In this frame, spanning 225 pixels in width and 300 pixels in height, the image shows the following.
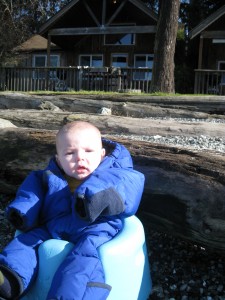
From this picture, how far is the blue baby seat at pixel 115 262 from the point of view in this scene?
93.7 inches

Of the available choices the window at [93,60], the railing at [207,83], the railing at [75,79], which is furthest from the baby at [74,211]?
the window at [93,60]

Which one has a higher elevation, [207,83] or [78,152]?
[207,83]

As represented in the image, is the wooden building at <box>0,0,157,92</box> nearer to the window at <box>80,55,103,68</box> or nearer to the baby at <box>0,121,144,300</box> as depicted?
the window at <box>80,55,103,68</box>

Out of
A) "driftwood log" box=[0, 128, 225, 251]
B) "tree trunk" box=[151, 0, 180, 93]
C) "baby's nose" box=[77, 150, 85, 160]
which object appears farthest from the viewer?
"tree trunk" box=[151, 0, 180, 93]

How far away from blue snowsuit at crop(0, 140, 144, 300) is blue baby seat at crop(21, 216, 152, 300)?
6 cm

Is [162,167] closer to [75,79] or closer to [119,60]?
[75,79]

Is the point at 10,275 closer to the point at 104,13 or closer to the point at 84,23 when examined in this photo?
the point at 104,13

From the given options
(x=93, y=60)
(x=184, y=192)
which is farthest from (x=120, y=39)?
(x=184, y=192)

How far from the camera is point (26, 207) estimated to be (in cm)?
257

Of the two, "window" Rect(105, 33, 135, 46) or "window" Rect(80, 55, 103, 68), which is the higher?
"window" Rect(105, 33, 135, 46)

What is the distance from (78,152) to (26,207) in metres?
0.46

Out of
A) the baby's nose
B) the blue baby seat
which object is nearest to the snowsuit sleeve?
the blue baby seat

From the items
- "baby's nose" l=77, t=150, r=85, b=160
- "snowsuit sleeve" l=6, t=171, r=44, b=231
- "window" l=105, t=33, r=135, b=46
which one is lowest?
"snowsuit sleeve" l=6, t=171, r=44, b=231

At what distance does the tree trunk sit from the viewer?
44.4 feet
